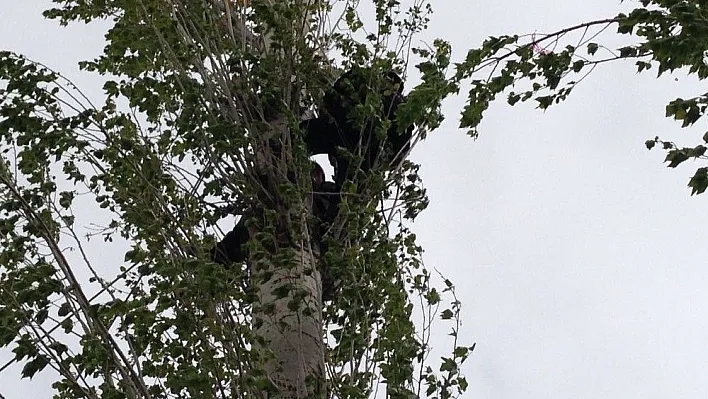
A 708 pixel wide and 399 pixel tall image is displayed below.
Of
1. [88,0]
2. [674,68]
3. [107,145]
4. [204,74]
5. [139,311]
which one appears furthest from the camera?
[88,0]

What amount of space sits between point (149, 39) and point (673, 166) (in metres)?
3.18

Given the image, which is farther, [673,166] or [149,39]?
[149,39]

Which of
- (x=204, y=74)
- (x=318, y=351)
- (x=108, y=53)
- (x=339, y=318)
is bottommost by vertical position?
(x=318, y=351)

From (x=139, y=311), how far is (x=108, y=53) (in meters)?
2.65

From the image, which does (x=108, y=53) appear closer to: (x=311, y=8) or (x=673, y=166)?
(x=311, y=8)

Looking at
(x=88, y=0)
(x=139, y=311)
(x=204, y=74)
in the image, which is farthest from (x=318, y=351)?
(x=88, y=0)

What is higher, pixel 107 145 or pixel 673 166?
pixel 107 145

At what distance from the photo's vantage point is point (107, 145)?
4414mm

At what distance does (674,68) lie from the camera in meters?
2.91

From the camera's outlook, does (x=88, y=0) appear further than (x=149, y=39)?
Yes

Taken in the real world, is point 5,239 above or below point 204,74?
below

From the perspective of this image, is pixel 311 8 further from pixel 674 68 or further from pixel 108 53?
pixel 674 68

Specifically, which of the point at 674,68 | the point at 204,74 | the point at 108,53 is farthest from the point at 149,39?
the point at 674,68

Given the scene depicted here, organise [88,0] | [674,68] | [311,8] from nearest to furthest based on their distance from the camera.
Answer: [674,68] < [311,8] < [88,0]
